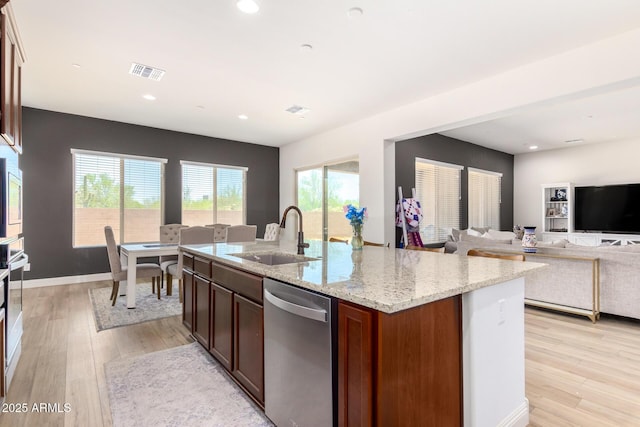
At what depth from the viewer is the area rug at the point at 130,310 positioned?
11.9 feet

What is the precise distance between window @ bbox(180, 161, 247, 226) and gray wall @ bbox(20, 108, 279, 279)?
7.5 inches

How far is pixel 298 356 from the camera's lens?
1527 millimetres

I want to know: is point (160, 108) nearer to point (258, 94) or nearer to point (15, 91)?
point (258, 94)

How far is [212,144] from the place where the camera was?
22.7 ft

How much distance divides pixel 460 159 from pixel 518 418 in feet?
21.0

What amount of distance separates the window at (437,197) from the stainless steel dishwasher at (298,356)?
5328mm

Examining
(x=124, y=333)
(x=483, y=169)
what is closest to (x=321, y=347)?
(x=124, y=333)

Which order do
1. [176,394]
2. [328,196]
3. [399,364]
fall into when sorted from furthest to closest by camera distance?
1. [328,196]
2. [176,394]
3. [399,364]

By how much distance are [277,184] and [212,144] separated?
5.74 ft

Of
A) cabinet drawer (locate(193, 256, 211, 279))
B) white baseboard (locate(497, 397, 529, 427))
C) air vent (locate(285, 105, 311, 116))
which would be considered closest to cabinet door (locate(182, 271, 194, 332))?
cabinet drawer (locate(193, 256, 211, 279))

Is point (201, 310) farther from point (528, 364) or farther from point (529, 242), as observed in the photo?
point (529, 242)

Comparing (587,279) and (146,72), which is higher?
(146,72)

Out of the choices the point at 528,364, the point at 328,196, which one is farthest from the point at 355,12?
the point at 328,196

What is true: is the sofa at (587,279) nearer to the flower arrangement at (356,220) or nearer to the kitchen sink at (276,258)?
the flower arrangement at (356,220)
